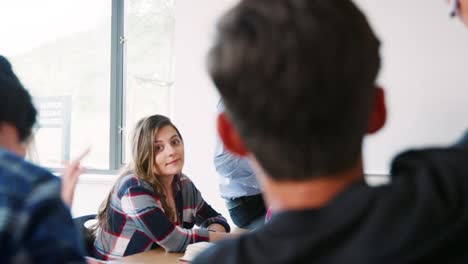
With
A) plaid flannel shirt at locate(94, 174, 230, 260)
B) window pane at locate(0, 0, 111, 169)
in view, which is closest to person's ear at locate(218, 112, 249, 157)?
plaid flannel shirt at locate(94, 174, 230, 260)

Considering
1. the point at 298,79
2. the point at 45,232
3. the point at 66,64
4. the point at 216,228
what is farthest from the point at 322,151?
the point at 66,64

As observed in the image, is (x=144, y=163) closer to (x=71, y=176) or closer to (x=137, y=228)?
(x=137, y=228)

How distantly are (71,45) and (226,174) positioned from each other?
2589 mm

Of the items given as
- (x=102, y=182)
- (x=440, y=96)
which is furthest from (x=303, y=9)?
(x=102, y=182)

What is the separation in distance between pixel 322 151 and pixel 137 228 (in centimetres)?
178

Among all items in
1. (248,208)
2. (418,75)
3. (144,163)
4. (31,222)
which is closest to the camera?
(31,222)

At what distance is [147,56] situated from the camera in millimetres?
4188

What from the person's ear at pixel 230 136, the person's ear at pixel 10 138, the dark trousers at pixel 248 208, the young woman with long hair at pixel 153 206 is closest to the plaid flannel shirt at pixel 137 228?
the young woman with long hair at pixel 153 206

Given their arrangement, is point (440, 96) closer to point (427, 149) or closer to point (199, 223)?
point (199, 223)

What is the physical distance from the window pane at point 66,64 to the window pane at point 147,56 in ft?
0.82

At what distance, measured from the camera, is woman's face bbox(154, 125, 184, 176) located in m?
2.29

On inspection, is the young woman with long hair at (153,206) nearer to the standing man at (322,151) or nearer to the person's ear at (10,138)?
the person's ear at (10,138)

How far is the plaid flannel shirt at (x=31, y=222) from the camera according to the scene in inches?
28.9

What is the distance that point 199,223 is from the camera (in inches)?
96.7
